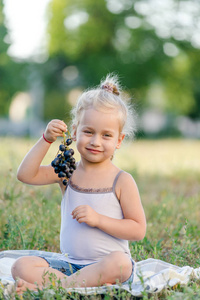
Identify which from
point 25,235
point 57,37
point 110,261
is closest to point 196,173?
point 25,235

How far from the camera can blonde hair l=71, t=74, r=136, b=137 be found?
2.78 metres

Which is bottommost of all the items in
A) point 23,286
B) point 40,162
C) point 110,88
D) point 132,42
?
point 23,286

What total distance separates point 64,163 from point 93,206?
0.31 metres

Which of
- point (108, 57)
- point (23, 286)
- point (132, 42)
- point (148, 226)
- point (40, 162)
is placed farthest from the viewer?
point (108, 57)

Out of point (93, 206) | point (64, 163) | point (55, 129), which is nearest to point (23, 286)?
point (93, 206)

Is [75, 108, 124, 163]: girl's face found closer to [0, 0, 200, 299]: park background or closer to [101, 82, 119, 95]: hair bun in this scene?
[101, 82, 119, 95]: hair bun

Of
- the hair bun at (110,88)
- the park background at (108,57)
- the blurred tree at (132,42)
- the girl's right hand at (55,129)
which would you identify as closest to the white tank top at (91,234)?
the girl's right hand at (55,129)

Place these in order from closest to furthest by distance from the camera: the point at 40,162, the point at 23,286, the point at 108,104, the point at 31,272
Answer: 1. the point at 23,286
2. the point at 31,272
3. the point at 108,104
4. the point at 40,162

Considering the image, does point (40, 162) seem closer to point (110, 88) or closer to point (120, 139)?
point (120, 139)

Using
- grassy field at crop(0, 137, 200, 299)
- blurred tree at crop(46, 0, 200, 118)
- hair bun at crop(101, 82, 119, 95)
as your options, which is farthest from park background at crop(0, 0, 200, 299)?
hair bun at crop(101, 82, 119, 95)

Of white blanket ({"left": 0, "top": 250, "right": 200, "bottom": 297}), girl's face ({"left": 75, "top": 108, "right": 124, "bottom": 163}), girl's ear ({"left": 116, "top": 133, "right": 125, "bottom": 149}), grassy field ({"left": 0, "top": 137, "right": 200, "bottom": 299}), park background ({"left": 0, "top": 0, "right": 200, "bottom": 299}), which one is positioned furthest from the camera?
park background ({"left": 0, "top": 0, "right": 200, "bottom": 299})

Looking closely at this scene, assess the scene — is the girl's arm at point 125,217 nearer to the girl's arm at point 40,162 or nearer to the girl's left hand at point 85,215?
the girl's left hand at point 85,215

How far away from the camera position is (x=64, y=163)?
268cm

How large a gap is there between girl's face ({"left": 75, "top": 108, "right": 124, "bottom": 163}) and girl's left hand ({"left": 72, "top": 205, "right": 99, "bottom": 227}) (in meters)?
0.33
